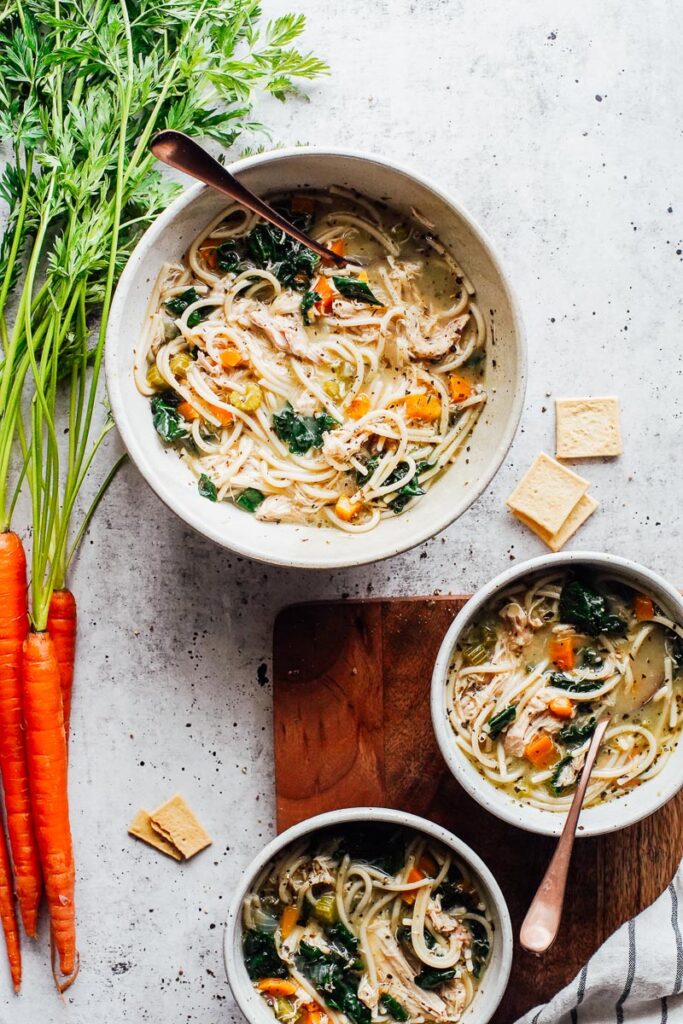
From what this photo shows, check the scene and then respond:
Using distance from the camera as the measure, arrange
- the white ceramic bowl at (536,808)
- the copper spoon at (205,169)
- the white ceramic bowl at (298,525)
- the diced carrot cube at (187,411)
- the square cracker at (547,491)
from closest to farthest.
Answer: the copper spoon at (205,169) → the white ceramic bowl at (298,525) → the white ceramic bowl at (536,808) → the diced carrot cube at (187,411) → the square cracker at (547,491)

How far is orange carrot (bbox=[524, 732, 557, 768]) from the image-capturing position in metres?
2.91

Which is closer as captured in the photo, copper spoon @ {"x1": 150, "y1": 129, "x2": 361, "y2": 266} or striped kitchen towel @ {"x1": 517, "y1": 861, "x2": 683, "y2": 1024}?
copper spoon @ {"x1": 150, "y1": 129, "x2": 361, "y2": 266}

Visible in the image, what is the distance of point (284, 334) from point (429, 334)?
439 millimetres

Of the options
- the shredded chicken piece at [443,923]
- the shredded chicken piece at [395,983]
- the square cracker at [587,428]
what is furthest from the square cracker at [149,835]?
the square cracker at [587,428]

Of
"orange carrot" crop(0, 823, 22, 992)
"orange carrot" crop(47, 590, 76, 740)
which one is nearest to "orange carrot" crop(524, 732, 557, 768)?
"orange carrot" crop(47, 590, 76, 740)

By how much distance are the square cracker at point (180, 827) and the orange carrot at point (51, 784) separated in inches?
12.0

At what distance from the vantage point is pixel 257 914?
2.95m

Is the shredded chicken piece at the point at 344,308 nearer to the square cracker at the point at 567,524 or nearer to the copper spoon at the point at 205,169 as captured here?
the copper spoon at the point at 205,169

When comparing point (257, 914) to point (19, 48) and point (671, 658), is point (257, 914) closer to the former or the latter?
point (671, 658)

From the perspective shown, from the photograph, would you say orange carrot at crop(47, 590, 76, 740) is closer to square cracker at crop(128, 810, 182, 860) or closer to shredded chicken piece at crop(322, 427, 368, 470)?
square cracker at crop(128, 810, 182, 860)

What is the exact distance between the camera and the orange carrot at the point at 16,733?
120 inches

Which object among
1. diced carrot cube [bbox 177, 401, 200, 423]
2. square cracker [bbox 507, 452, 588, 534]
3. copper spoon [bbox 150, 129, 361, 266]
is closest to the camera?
copper spoon [bbox 150, 129, 361, 266]

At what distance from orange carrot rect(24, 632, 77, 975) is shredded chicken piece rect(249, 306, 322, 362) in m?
1.18

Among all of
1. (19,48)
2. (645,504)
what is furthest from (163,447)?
(645,504)
